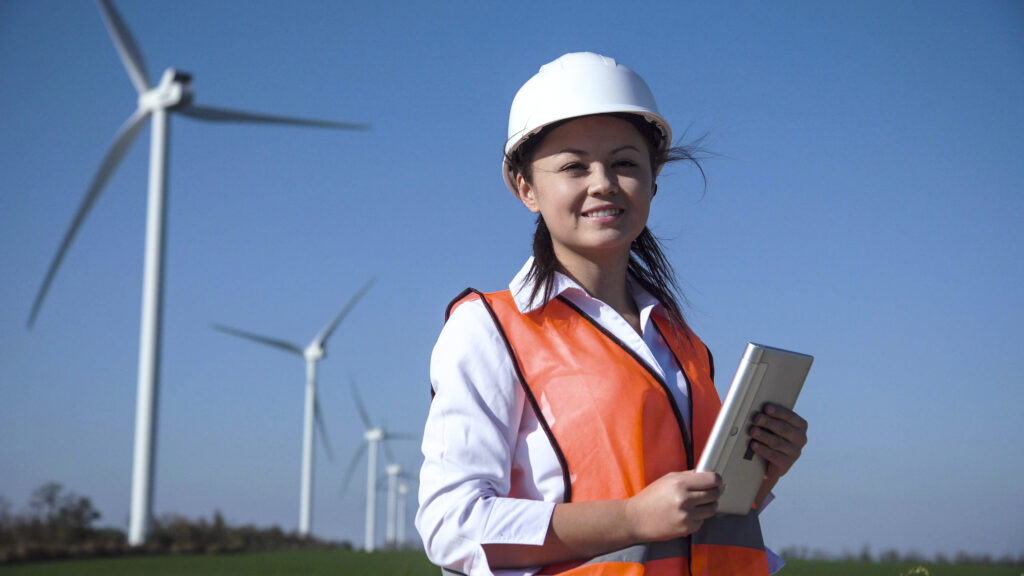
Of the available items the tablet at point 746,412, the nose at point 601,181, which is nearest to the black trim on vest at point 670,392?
the tablet at point 746,412

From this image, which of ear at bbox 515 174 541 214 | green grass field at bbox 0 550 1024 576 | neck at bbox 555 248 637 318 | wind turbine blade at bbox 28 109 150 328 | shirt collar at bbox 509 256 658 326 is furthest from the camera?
wind turbine blade at bbox 28 109 150 328

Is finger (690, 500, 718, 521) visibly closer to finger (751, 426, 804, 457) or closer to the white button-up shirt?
finger (751, 426, 804, 457)

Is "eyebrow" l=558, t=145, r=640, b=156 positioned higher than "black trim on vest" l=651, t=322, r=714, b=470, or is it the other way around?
"eyebrow" l=558, t=145, r=640, b=156

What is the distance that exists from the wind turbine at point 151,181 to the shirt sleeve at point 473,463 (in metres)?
27.7

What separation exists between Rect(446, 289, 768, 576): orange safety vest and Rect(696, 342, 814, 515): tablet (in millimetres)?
115

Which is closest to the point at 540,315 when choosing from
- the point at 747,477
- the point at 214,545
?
the point at 747,477

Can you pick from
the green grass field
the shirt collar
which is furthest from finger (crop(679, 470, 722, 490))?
the green grass field

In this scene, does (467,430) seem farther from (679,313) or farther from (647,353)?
(679,313)

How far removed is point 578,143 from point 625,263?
0.49m

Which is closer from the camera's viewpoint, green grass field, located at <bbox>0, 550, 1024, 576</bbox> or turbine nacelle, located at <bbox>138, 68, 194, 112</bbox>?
green grass field, located at <bbox>0, 550, 1024, 576</bbox>

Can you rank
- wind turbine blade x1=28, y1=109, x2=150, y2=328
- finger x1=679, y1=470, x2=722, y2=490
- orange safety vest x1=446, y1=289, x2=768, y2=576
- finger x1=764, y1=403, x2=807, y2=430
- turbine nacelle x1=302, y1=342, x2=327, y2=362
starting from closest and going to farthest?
finger x1=679, y1=470, x2=722, y2=490
orange safety vest x1=446, y1=289, x2=768, y2=576
finger x1=764, y1=403, x2=807, y2=430
wind turbine blade x1=28, y1=109, x2=150, y2=328
turbine nacelle x1=302, y1=342, x2=327, y2=362

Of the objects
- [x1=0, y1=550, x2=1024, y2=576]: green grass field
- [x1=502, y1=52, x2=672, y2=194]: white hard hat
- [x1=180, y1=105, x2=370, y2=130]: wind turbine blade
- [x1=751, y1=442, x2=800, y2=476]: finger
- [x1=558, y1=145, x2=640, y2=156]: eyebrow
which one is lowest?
[x1=0, y1=550, x2=1024, y2=576]: green grass field

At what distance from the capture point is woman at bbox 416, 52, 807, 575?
2.90m

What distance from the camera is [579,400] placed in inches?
119
